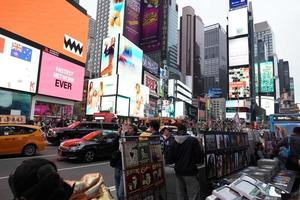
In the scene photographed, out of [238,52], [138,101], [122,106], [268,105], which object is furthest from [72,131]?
[268,105]

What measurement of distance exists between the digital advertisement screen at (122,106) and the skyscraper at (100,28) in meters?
91.9

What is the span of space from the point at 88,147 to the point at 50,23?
93.3 feet

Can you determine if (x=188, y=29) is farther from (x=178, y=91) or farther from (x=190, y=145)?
(x=190, y=145)

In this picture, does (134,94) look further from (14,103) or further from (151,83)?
(14,103)

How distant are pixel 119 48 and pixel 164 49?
53.1m

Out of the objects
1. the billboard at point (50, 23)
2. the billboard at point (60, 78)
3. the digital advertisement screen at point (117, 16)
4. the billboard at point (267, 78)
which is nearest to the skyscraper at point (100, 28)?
the digital advertisement screen at point (117, 16)

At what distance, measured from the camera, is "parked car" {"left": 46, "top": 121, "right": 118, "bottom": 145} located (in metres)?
19.8

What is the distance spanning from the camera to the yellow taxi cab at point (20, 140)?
13.4m

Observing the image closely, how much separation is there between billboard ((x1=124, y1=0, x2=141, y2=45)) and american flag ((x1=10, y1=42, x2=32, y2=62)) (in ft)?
→ 180

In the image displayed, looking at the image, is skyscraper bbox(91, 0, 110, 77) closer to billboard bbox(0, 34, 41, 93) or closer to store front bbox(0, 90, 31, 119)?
billboard bbox(0, 34, 41, 93)

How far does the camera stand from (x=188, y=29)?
19038 centimetres

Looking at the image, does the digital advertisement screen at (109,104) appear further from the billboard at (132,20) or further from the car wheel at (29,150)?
the car wheel at (29,150)

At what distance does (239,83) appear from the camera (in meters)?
97.7

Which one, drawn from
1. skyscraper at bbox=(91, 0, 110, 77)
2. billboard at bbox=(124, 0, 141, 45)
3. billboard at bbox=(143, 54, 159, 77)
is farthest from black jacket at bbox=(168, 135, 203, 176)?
skyscraper at bbox=(91, 0, 110, 77)
